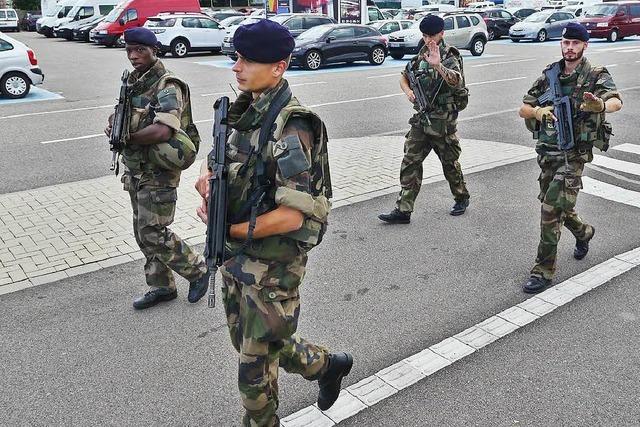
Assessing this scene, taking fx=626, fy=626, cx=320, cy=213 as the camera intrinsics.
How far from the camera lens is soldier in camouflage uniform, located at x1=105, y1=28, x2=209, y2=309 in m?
4.06

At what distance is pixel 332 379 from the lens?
3250 mm

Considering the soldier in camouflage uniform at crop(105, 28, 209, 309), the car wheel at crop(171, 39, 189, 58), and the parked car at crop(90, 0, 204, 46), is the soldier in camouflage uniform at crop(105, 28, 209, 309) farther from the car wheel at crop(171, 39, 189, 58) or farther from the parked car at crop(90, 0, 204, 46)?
the parked car at crop(90, 0, 204, 46)

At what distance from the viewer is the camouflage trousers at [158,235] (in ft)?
14.0

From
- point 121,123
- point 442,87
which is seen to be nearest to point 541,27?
point 442,87

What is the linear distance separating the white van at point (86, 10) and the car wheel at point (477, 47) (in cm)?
2329

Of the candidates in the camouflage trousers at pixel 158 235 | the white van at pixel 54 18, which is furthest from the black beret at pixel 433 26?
the white van at pixel 54 18

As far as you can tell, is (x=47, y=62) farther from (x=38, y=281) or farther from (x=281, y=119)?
(x=281, y=119)

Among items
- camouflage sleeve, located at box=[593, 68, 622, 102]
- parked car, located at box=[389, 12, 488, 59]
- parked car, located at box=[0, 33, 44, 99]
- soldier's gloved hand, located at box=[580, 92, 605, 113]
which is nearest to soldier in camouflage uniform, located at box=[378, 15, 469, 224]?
camouflage sleeve, located at box=[593, 68, 622, 102]

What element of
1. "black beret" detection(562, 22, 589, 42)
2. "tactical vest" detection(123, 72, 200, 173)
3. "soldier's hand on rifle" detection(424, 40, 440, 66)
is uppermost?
"black beret" detection(562, 22, 589, 42)

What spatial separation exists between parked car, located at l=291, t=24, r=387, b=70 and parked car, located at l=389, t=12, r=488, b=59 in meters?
1.63

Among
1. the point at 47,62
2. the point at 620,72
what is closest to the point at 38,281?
the point at 620,72

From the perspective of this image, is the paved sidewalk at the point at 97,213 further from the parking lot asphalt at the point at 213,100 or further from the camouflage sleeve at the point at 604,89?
the camouflage sleeve at the point at 604,89

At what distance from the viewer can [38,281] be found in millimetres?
5020

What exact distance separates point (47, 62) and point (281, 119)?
24.0 metres
